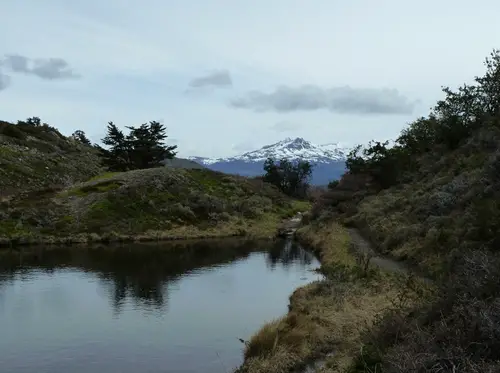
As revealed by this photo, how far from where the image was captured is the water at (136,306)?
17750mm

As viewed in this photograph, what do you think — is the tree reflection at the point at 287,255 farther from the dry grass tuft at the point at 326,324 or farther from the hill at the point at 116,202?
the hill at the point at 116,202

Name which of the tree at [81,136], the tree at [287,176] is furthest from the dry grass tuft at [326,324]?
the tree at [81,136]

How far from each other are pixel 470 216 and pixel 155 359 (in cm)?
1608

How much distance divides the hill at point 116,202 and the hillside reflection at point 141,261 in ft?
17.9

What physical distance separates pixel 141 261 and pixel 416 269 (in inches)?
844

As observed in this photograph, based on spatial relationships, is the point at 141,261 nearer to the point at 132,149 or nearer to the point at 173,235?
the point at 173,235

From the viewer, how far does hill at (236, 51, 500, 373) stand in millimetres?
9789

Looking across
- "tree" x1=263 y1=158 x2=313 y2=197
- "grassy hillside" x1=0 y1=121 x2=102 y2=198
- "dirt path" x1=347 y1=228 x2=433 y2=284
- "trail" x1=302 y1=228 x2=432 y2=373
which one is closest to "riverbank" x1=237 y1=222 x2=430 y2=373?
"trail" x1=302 y1=228 x2=432 y2=373

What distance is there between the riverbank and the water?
1.43m

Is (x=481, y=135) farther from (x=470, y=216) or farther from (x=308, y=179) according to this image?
(x=308, y=179)

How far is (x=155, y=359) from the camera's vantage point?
17.6 m

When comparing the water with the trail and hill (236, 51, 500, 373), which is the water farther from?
the trail

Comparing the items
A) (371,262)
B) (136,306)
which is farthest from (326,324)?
(371,262)

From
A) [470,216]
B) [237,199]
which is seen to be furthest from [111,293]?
[237,199]
